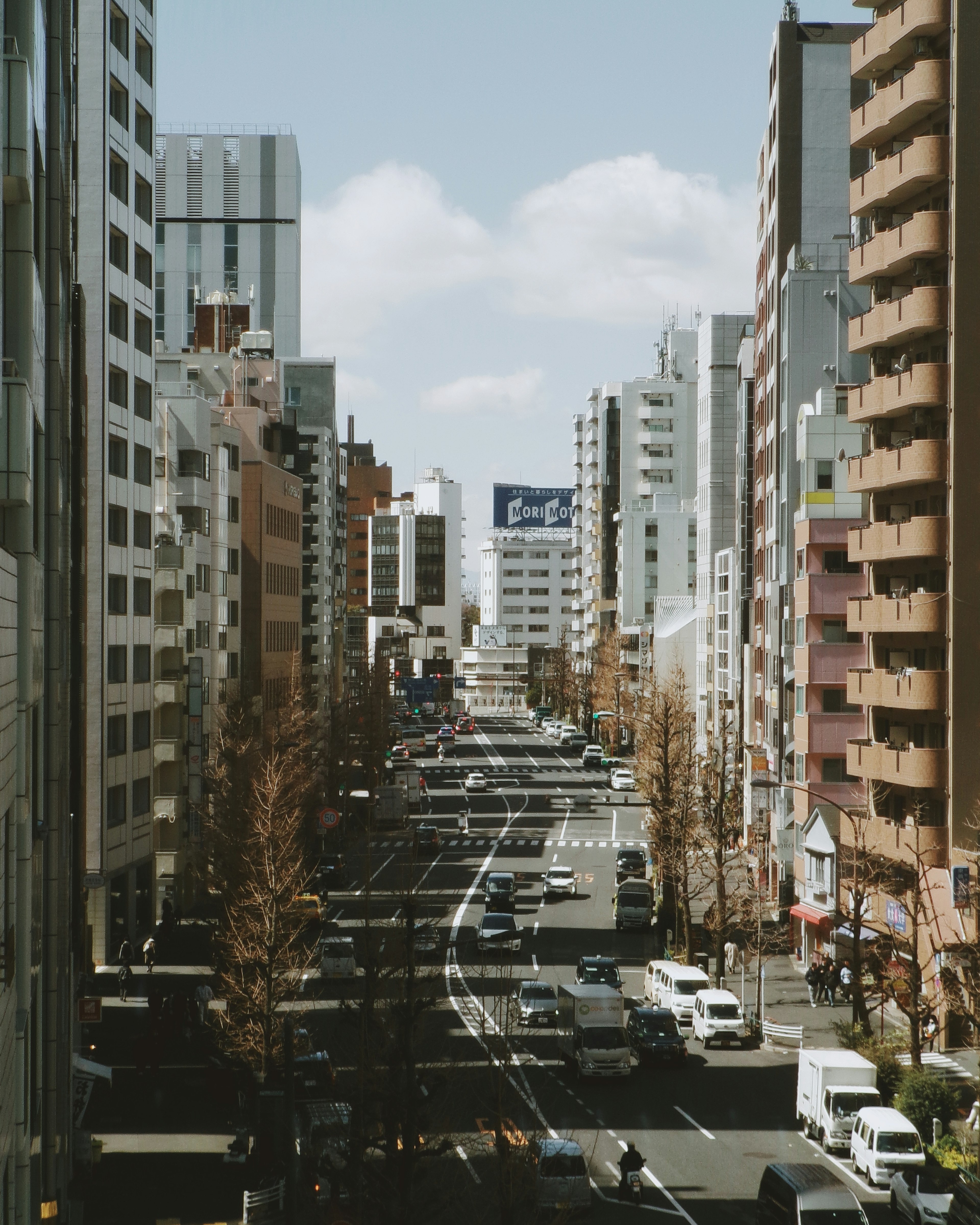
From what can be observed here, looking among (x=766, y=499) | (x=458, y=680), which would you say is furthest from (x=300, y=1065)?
(x=458, y=680)

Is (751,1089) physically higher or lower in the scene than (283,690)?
lower

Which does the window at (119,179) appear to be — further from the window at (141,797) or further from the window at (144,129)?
the window at (141,797)

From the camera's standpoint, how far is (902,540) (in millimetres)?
40406

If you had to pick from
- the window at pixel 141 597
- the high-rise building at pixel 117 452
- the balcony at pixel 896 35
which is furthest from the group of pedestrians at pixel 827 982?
the window at pixel 141 597

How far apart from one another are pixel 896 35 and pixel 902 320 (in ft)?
25.9

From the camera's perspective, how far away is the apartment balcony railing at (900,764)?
1531 inches

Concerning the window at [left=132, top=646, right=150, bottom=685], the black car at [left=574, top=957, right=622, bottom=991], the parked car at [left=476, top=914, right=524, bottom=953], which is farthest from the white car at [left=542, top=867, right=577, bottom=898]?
the window at [left=132, top=646, right=150, bottom=685]

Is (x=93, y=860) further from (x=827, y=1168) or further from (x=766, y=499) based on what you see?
(x=766, y=499)

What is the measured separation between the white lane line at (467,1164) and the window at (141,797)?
24954 mm

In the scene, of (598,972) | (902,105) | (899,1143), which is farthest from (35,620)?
(902,105)

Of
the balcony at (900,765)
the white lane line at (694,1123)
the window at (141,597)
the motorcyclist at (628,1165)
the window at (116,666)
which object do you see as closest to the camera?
the motorcyclist at (628,1165)

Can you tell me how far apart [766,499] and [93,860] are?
3225 cm

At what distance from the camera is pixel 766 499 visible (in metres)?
63.7

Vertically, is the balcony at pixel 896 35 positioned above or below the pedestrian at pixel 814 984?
above
